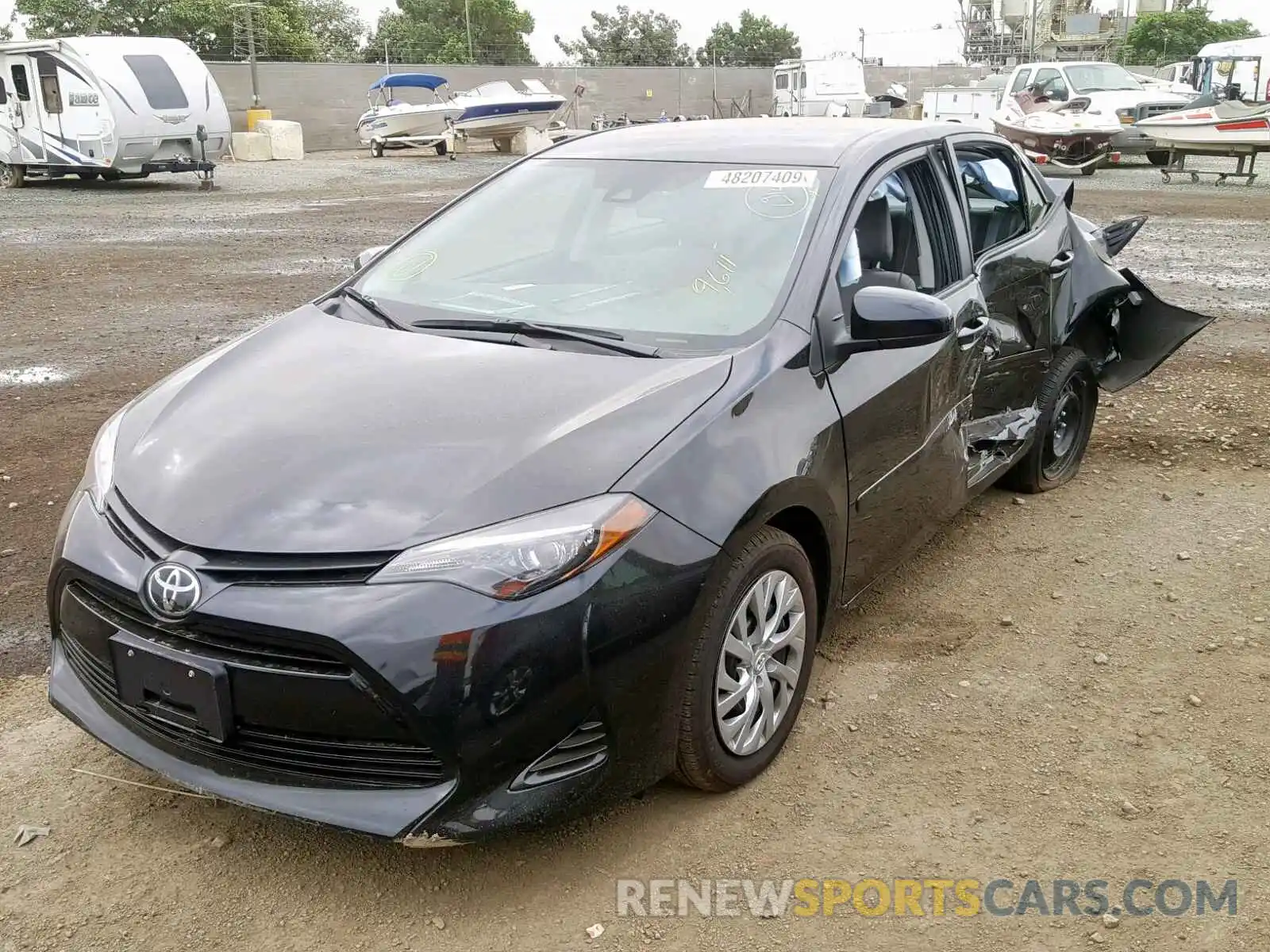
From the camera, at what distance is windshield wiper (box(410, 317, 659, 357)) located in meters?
3.20

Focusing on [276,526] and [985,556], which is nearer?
[276,526]

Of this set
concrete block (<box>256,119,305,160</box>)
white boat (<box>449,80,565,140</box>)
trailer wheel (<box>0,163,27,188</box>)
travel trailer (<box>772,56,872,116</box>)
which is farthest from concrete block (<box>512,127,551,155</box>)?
trailer wheel (<box>0,163,27,188</box>)

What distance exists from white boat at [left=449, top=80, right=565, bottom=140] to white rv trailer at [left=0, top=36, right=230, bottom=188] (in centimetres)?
1107

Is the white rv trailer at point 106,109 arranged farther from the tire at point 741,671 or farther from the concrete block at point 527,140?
the tire at point 741,671

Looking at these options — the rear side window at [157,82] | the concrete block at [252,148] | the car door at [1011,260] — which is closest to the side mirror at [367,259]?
the car door at [1011,260]

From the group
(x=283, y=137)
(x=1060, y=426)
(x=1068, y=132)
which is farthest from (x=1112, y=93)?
(x=283, y=137)

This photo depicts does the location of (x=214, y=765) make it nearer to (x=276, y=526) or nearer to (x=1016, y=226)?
(x=276, y=526)

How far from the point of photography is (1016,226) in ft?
15.8

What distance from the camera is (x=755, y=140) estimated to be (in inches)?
156

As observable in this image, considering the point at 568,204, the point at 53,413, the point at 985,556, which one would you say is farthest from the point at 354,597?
the point at 53,413

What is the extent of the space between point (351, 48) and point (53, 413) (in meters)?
74.9

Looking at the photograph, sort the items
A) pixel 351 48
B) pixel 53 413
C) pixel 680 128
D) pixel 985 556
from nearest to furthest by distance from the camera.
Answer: pixel 680 128, pixel 985 556, pixel 53 413, pixel 351 48

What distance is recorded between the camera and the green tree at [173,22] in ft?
173

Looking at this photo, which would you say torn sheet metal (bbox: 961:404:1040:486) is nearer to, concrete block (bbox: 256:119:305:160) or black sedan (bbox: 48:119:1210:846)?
black sedan (bbox: 48:119:1210:846)
